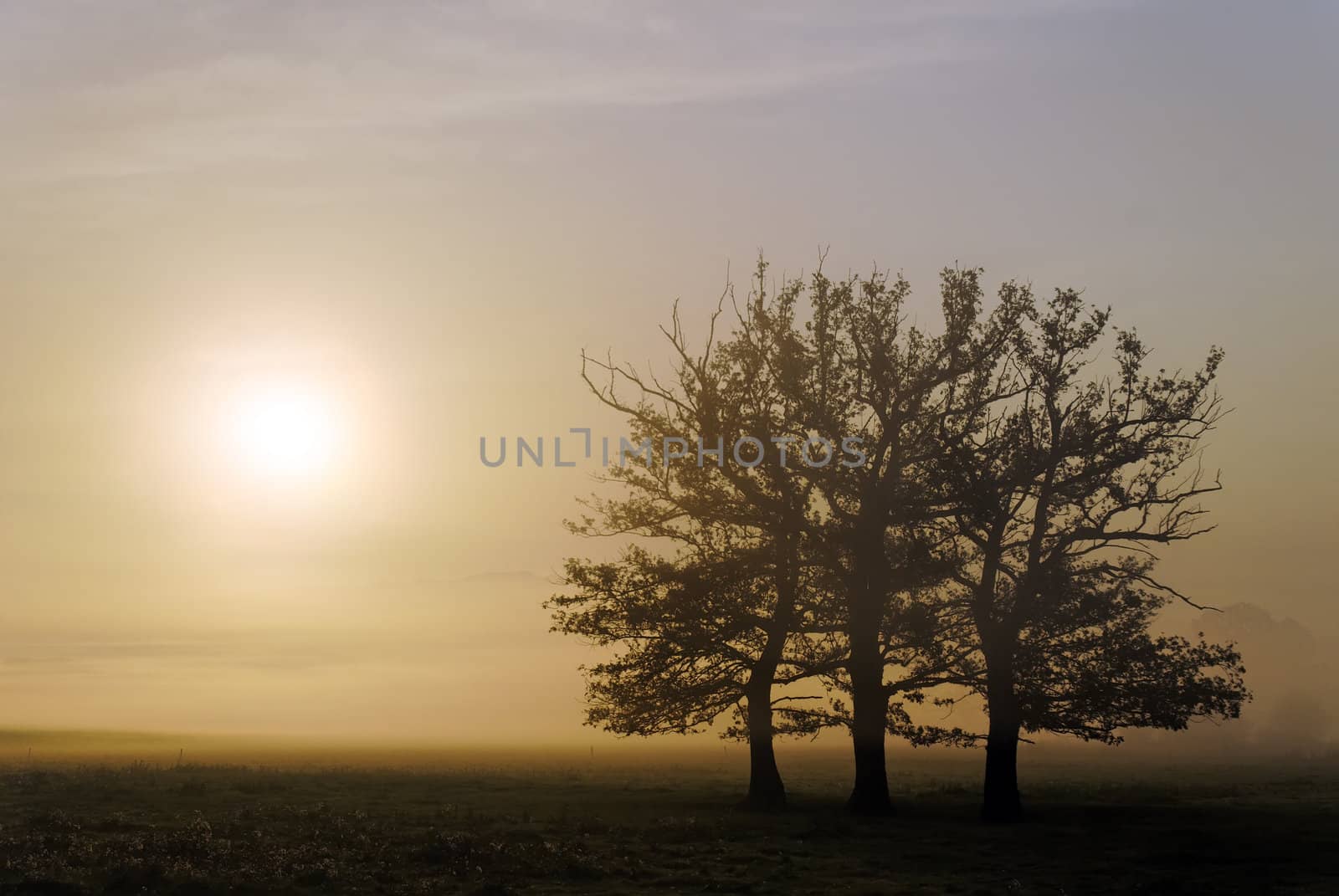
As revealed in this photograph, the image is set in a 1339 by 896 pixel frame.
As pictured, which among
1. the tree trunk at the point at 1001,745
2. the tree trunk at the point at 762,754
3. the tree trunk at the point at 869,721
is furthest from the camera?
the tree trunk at the point at 762,754

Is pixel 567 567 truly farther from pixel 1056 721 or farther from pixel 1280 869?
pixel 1280 869

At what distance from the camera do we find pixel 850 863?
30.4 metres

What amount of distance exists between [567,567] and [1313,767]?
78.3 metres

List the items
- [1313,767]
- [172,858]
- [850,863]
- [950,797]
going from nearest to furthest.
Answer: [172,858] → [850,863] → [950,797] → [1313,767]

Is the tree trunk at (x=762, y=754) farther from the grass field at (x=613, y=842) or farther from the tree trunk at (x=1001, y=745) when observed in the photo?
the tree trunk at (x=1001, y=745)

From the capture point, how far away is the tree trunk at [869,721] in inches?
1588

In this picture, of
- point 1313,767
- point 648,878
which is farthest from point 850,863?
point 1313,767

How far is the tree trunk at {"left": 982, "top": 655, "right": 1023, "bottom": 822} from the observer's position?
39.4 metres

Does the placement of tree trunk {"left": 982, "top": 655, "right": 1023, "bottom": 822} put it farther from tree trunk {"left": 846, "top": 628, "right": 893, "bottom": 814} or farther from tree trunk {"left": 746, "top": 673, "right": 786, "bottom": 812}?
tree trunk {"left": 746, "top": 673, "right": 786, "bottom": 812}

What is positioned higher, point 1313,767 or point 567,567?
point 567,567

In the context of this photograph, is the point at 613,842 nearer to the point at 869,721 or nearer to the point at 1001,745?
the point at 869,721

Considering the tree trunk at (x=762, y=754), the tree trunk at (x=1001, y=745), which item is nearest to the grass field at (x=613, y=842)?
the tree trunk at (x=762, y=754)

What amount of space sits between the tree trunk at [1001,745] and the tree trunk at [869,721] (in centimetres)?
343

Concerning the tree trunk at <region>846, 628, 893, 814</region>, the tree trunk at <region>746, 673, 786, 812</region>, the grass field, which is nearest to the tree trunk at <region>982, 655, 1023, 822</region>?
the grass field
